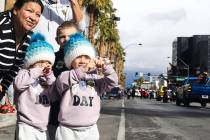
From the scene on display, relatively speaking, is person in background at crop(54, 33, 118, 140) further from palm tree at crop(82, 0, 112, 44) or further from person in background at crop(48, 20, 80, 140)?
palm tree at crop(82, 0, 112, 44)

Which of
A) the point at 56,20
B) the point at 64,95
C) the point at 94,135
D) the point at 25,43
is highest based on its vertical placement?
the point at 56,20

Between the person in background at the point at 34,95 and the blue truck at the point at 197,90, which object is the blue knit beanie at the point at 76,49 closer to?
the person in background at the point at 34,95

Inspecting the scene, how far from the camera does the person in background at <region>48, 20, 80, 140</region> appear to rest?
13.2 feet

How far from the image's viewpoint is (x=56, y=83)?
3848 millimetres

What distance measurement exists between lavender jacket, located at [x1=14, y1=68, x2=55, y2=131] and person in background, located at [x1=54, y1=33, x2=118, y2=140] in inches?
3.9

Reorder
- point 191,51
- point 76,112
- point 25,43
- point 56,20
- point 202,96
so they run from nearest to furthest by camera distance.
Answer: point 76,112, point 25,43, point 202,96, point 56,20, point 191,51

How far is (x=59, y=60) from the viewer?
14.0 ft

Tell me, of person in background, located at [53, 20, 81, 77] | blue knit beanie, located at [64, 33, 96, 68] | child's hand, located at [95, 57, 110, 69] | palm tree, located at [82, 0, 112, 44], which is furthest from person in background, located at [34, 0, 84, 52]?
child's hand, located at [95, 57, 110, 69]

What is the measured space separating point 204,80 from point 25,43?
1135 inches

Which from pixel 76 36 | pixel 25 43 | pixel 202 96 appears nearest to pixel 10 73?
pixel 25 43

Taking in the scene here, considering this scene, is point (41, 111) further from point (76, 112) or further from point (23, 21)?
point (23, 21)

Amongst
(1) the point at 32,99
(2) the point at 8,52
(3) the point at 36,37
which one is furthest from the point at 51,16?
(1) the point at 32,99

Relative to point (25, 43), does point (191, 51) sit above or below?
above

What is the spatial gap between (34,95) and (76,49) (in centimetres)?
44
